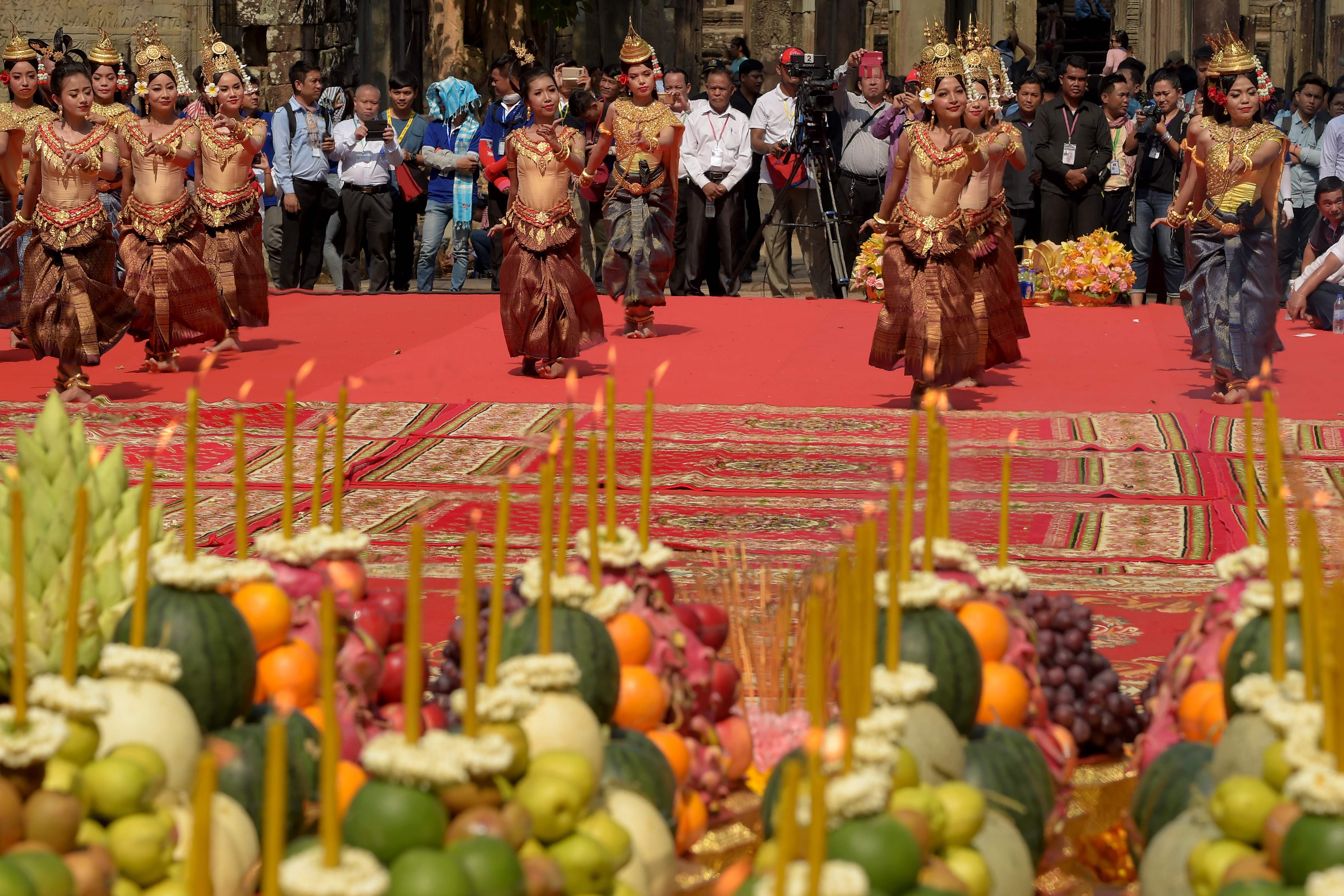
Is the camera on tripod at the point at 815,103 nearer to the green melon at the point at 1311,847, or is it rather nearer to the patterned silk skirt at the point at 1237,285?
the patterned silk skirt at the point at 1237,285

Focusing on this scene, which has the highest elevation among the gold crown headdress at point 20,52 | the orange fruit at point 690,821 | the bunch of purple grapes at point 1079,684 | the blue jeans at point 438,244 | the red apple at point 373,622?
the gold crown headdress at point 20,52

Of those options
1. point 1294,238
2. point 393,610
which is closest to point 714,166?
point 1294,238

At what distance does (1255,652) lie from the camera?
6.75ft

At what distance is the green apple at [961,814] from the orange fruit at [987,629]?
459 mm

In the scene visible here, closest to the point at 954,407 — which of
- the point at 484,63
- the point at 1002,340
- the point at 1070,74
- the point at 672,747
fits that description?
the point at 1002,340

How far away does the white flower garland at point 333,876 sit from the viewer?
4.72 ft

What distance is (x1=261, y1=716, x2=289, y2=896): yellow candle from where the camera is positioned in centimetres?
134

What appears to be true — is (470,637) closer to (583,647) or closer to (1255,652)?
(583,647)

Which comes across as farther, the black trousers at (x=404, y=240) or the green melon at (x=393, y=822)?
the black trousers at (x=404, y=240)

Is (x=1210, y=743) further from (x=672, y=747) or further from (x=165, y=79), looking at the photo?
(x=165, y=79)

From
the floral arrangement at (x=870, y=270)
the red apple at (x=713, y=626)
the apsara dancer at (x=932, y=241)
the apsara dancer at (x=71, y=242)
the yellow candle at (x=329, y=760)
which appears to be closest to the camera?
the yellow candle at (x=329, y=760)

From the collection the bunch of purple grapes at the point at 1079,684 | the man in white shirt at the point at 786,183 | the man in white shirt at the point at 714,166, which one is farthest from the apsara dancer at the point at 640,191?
the bunch of purple grapes at the point at 1079,684

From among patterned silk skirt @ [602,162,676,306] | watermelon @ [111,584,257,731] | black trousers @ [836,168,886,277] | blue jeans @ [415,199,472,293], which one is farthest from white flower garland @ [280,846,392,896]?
blue jeans @ [415,199,472,293]

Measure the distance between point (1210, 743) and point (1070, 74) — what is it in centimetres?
848
